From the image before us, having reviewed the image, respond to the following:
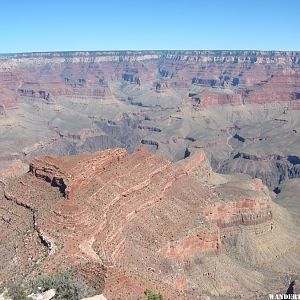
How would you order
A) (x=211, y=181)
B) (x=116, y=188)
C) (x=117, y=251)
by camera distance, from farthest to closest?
(x=211, y=181) → (x=116, y=188) → (x=117, y=251)

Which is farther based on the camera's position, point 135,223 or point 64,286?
point 135,223

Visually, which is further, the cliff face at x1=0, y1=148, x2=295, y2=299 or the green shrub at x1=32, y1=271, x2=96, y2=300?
the cliff face at x1=0, y1=148, x2=295, y2=299

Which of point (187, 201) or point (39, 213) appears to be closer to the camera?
point (39, 213)

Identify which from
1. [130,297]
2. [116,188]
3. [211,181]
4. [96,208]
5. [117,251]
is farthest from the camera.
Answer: [211,181]

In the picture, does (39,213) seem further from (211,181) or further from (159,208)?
(211,181)

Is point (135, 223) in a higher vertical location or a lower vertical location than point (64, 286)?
lower

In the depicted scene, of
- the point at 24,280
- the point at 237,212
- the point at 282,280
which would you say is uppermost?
the point at 24,280

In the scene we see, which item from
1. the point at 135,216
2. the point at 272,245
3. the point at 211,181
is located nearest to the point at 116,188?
the point at 135,216

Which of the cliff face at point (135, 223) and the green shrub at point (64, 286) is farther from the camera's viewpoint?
the cliff face at point (135, 223)
